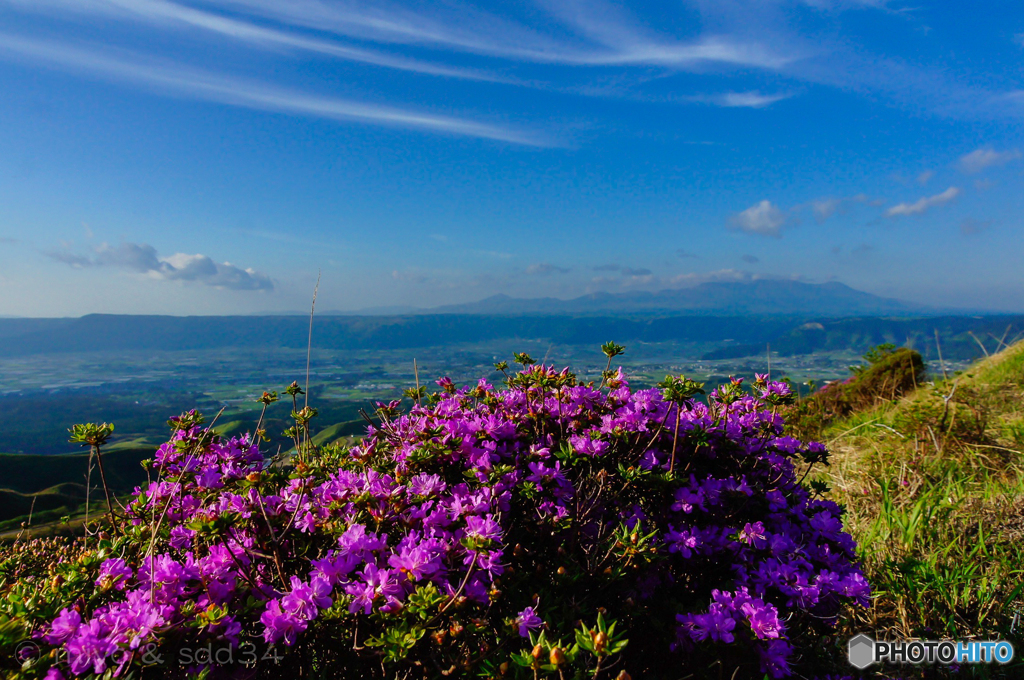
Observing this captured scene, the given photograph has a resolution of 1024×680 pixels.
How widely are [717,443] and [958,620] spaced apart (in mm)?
2480

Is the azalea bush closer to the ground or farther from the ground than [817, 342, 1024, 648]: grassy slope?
farther from the ground

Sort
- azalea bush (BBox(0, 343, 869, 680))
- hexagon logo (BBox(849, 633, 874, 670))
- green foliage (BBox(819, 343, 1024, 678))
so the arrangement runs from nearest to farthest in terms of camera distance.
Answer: azalea bush (BBox(0, 343, 869, 680)), hexagon logo (BBox(849, 633, 874, 670)), green foliage (BBox(819, 343, 1024, 678))

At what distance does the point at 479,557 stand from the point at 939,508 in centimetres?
523

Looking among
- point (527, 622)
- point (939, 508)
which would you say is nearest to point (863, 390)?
point (939, 508)

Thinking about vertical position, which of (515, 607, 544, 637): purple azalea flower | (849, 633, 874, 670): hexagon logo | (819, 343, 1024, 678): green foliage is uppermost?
(515, 607, 544, 637): purple azalea flower

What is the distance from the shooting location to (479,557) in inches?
74.0

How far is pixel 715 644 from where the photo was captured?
6.45 ft

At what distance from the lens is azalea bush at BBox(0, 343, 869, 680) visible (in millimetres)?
1708

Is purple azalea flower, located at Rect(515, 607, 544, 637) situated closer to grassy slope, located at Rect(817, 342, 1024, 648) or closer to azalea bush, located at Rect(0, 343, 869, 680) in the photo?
azalea bush, located at Rect(0, 343, 869, 680)

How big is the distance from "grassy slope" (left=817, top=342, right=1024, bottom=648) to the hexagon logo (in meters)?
0.43

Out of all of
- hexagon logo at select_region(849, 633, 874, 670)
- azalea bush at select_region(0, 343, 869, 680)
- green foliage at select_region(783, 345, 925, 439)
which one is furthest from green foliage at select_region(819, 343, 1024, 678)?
green foliage at select_region(783, 345, 925, 439)

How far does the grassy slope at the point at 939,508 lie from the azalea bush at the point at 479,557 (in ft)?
3.05

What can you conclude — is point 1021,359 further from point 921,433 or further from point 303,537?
point 303,537

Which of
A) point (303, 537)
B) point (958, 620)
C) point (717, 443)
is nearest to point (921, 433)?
point (958, 620)
